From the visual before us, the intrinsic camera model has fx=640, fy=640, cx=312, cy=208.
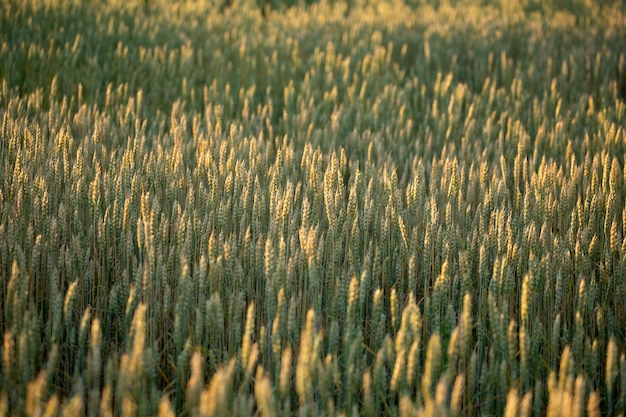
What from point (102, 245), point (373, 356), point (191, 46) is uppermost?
point (191, 46)

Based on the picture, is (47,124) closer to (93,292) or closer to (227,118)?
(227,118)

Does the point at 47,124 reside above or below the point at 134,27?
→ below

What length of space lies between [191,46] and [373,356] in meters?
3.98

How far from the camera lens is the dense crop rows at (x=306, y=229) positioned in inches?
60.1

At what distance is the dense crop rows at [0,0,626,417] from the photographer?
1.53m

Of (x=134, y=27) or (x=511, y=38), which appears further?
(x=511, y=38)

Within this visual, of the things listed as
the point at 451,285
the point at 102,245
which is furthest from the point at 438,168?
the point at 102,245

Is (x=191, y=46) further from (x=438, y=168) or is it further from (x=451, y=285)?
(x=451, y=285)

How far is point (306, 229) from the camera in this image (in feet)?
7.09

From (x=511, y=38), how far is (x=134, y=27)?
3399mm

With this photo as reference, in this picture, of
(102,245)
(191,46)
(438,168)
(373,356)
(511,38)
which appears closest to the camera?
(373,356)

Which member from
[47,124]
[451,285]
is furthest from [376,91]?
[451,285]

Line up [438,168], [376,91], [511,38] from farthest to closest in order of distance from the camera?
[511,38], [376,91], [438,168]

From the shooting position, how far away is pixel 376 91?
14.5 ft
